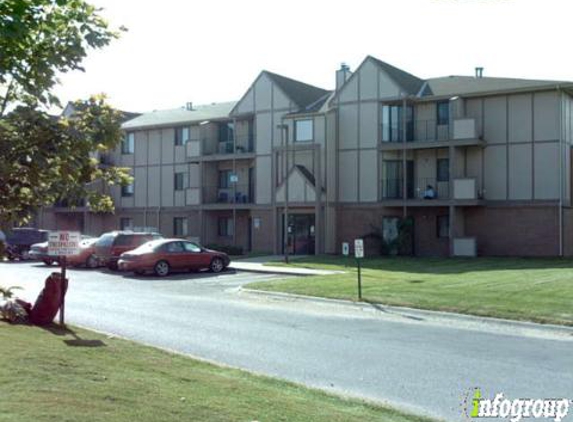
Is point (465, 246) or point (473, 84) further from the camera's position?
point (473, 84)

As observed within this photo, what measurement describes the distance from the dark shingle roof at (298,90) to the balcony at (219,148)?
362 centimetres

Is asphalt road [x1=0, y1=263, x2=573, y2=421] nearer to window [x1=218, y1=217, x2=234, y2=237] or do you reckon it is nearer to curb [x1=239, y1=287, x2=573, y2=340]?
curb [x1=239, y1=287, x2=573, y2=340]

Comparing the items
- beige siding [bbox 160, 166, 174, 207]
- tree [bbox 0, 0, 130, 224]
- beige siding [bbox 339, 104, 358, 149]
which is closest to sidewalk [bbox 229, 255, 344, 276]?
beige siding [bbox 339, 104, 358, 149]

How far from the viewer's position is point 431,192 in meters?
35.7

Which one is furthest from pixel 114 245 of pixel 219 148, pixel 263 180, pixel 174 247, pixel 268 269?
pixel 219 148

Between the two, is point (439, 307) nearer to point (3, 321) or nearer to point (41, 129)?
point (3, 321)

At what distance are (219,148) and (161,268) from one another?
1779cm

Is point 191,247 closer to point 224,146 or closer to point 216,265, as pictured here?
point 216,265

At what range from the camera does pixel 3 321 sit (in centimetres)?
1209

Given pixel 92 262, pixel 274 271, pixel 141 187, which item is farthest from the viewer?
pixel 141 187

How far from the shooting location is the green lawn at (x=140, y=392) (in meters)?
5.97

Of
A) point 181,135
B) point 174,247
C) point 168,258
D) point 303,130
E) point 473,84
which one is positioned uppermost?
point 473,84

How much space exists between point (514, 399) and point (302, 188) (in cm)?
2951

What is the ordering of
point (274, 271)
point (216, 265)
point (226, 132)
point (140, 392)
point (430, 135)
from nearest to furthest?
point (140, 392) < point (274, 271) < point (216, 265) < point (430, 135) < point (226, 132)
